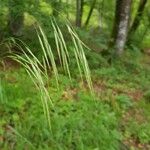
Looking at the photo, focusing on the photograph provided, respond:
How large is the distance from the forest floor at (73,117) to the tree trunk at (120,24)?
2219 mm

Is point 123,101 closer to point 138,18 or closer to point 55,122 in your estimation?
point 55,122

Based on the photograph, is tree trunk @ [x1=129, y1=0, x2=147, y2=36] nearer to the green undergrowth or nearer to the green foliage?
the green foliage

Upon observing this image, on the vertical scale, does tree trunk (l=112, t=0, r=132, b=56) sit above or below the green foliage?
above

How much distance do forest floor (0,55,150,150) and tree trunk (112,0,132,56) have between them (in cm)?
222

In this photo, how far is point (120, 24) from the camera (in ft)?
30.2

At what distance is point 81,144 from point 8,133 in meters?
0.95

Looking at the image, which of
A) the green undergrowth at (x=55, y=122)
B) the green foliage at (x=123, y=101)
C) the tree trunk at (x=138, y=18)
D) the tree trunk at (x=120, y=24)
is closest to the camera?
the green undergrowth at (x=55, y=122)

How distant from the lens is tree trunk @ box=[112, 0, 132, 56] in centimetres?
907

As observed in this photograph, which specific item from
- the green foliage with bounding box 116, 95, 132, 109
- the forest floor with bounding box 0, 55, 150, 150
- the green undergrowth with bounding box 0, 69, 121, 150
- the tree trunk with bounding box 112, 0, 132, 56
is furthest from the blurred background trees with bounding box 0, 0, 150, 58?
the green foliage with bounding box 116, 95, 132, 109

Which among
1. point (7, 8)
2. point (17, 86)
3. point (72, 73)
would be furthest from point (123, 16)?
point (17, 86)

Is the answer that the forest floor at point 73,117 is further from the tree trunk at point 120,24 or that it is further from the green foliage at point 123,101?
the tree trunk at point 120,24

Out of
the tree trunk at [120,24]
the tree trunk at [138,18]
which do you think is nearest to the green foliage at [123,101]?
the tree trunk at [120,24]

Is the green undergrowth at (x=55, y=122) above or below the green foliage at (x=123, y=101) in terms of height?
above

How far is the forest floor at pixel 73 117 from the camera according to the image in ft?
16.0
